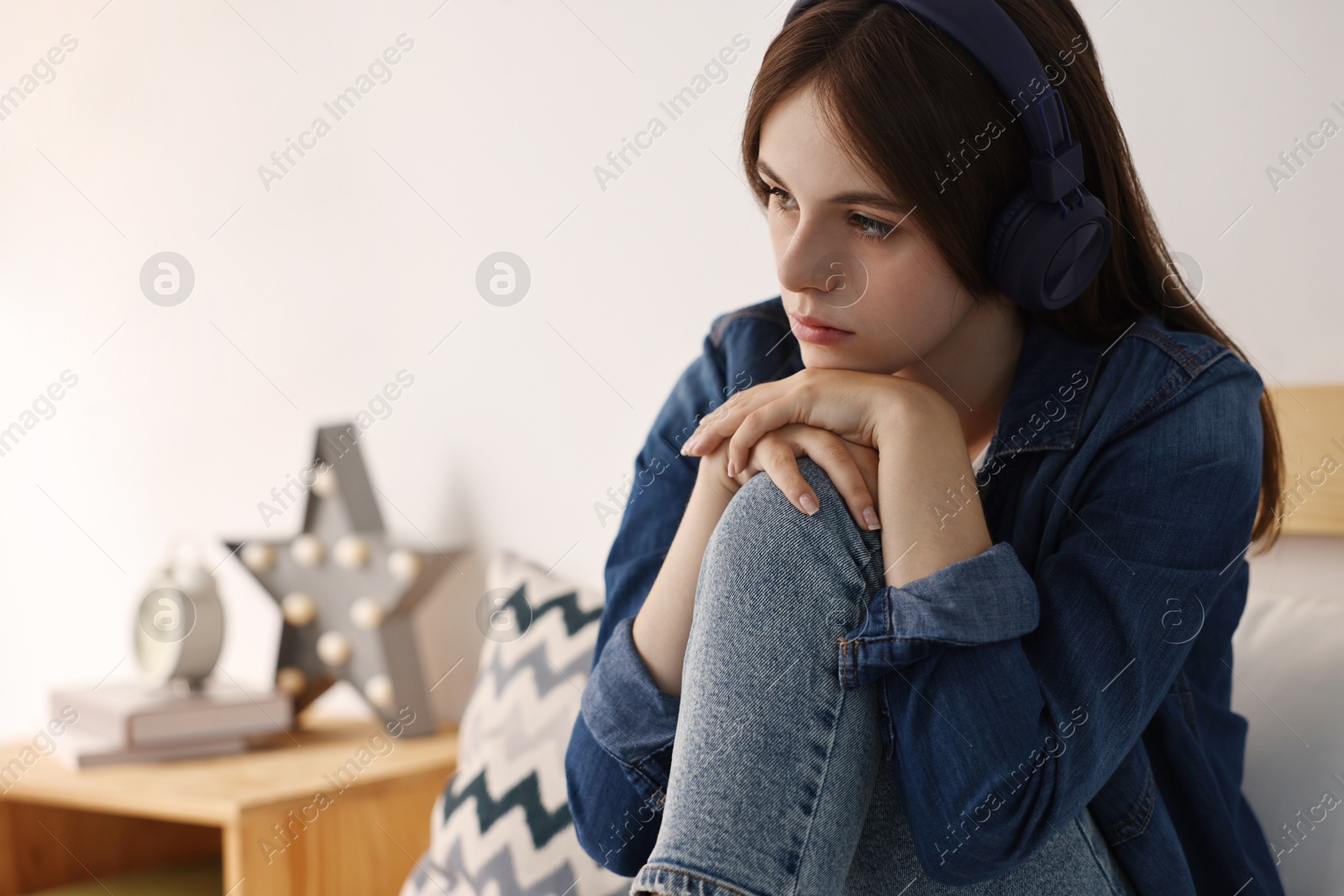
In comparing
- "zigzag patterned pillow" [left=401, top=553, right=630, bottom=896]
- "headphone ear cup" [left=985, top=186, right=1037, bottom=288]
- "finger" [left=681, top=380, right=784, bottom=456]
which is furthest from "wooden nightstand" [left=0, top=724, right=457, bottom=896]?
"headphone ear cup" [left=985, top=186, right=1037, bottom=288]

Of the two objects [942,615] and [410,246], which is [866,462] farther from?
[410,246]

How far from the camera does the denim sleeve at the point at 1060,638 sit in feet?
2.12

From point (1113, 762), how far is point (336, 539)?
127 cm

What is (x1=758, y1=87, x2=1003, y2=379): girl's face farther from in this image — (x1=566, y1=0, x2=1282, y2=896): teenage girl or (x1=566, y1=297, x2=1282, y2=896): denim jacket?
(x1=566, y1=297, x2=1282, y2=896): denim jacket

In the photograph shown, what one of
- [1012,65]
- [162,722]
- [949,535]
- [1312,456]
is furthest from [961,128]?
[162,722]

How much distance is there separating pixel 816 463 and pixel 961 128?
0.25 meters

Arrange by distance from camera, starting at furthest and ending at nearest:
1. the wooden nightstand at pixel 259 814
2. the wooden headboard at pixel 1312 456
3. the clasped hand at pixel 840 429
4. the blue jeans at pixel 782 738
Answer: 1. the wooden nightstand at pixel 259 814
2. the wooden headboard at pixel 1312 456
3. the clasped hand at pixel 840 429
4. the blue jeans at pixel 782 738

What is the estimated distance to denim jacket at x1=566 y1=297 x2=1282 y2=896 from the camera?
0.65m

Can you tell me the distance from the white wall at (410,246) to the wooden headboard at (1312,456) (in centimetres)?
3

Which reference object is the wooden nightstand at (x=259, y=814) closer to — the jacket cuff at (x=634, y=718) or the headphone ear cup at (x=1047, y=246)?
the jacket cuff at (x=634, y=718)

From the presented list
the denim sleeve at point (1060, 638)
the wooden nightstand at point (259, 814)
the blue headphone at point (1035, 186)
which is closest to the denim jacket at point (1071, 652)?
the denim sleeve at point (1060, 638)

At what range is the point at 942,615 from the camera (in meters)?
0.65

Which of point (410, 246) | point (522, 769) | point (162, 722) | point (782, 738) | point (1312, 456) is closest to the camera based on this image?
point (782, 738)

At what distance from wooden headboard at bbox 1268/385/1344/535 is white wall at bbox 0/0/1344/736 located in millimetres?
31
